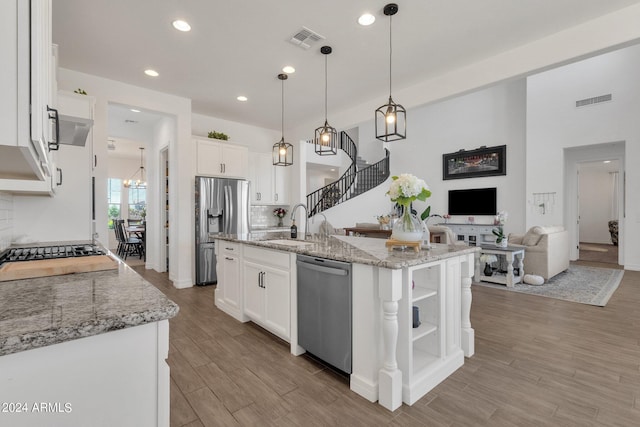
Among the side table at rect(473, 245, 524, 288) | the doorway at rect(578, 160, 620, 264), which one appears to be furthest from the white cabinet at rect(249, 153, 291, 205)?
the doorway at rect(578, 160, 620, 264)

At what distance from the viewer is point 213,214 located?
16.3 ft

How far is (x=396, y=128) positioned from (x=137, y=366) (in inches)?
98.9

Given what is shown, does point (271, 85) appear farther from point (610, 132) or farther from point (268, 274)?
point (610, 132)

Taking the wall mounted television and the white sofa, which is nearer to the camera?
the white sofa

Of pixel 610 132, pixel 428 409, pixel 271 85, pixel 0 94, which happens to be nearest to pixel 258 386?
pixel 428 409

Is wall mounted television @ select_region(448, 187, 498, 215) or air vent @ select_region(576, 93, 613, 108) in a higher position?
air vent @ select_region(576, 93, 613, 108)

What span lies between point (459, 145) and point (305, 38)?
6.56 metres

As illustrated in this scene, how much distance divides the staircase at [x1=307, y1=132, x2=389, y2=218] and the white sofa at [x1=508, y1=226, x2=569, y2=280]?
4.57 metres

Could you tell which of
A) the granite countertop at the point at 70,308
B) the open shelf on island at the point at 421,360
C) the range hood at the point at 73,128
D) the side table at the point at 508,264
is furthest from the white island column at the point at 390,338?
the side table at the point at 508,264

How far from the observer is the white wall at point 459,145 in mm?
7344

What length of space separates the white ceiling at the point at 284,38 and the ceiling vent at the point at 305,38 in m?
0.06

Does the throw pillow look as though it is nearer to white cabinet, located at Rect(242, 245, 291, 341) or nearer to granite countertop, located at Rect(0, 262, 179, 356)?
white cabinet, located at Rect(242, 245, 291, 341)

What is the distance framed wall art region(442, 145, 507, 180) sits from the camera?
7.56 m

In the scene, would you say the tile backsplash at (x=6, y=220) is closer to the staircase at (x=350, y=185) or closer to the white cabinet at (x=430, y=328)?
the white cabinet at (x=430, y=328)
